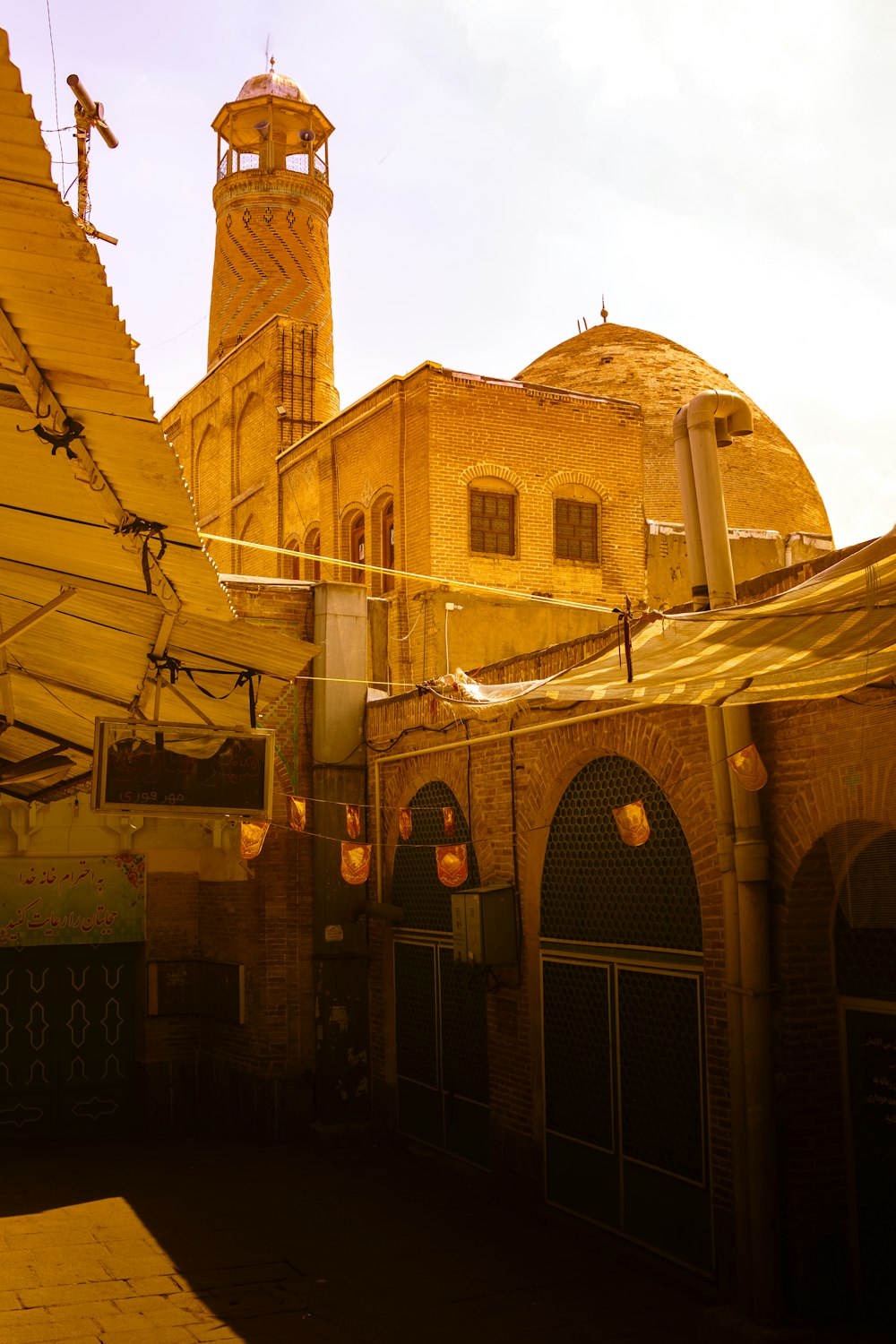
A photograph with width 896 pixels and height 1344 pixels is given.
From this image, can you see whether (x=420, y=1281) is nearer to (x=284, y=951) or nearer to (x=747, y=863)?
(x=747, y=863)

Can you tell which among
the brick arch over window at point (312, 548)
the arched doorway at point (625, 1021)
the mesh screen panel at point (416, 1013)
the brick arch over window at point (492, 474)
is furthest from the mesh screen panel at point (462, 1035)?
the brick arch over window at point (312, 548)

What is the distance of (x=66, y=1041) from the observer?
46.3 feet

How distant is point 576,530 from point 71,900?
10921 millimetres

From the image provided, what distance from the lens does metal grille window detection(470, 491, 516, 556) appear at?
20391 mm

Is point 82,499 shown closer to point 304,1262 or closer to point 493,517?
point 304,1262

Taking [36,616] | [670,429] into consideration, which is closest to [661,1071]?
[36,616]

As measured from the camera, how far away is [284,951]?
1386 centimetres

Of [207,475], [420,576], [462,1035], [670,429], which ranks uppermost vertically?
[670,429]

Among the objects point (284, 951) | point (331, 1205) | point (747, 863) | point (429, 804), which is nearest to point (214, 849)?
point (284, 951)

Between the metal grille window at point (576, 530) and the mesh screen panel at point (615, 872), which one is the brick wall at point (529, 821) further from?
the metal grille window at point (576, 530)

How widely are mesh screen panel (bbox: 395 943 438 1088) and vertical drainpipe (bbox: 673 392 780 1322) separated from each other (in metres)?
5.26

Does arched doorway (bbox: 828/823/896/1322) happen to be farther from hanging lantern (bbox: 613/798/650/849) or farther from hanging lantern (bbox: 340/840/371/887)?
hanging lantern (bbox: 340/840/371/887)

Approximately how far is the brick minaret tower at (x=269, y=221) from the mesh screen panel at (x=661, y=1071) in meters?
23.7

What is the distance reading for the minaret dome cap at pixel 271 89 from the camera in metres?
32.5
